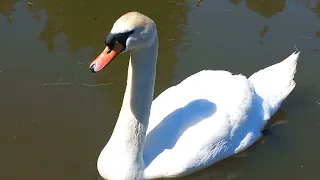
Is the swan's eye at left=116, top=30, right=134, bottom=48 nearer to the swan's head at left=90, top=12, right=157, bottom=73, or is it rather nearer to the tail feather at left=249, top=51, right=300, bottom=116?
the swan's head at left=90, top=12, right=157, bottom=73

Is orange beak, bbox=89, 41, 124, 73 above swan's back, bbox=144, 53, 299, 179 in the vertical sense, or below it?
above

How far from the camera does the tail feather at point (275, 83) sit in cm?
579

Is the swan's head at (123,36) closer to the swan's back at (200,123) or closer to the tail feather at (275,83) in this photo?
the swan's back at (200,123)

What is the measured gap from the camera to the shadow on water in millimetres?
4789

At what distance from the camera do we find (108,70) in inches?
259

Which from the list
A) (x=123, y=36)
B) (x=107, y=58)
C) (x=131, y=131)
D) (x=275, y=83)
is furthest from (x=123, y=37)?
(x=275, y=83)

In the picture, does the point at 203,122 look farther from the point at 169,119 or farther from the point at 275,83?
the point at 275,83

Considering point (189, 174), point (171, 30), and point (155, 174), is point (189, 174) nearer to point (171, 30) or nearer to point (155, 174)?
point (155, 174)

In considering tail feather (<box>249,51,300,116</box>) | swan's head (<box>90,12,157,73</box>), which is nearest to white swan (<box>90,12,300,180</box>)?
swan's head (<box>90,12,157,73</box>)

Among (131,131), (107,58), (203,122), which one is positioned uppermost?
(107,58)

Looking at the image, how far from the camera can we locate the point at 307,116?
598cm

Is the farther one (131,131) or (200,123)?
(200,123)

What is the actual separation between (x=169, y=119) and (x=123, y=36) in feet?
4.24

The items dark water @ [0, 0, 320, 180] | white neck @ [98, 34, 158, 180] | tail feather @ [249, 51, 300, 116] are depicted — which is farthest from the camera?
tail feather @ [249, 51, 300, 116]
